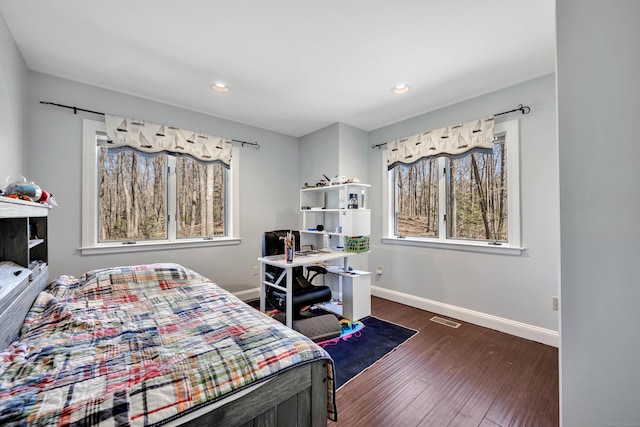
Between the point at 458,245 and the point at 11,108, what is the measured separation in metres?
4.32

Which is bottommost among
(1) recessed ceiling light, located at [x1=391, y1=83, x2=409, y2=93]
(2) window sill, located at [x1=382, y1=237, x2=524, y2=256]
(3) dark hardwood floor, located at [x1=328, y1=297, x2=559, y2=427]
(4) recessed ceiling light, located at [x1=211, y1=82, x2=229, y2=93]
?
(3) dark hardwood floor, located at [x1=328, y1=297, x2=559, y2=427]

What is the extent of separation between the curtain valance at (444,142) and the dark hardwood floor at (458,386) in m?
2.01

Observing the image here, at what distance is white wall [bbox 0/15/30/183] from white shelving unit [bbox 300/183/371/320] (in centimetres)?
288

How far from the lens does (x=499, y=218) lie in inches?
111

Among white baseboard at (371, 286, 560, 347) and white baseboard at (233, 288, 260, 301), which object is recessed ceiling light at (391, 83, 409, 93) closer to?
white baseboard at (371, 286, 560, 347)

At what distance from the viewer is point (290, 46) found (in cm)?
206

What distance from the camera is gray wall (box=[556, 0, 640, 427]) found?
1.00 m

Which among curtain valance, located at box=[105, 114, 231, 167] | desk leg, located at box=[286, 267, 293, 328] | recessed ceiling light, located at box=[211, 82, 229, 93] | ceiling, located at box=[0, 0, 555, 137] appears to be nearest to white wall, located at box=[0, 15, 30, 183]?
ceiling, located at box=[0, 0, 555, 137]

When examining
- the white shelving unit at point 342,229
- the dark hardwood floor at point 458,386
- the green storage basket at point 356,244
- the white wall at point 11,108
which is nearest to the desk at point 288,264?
the green storage basket at point 356,244

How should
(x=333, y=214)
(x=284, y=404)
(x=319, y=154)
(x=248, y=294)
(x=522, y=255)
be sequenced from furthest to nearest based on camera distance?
(x=319, y=154), (x=333, y=214), (x=248, y=294), (x=522, y=255), (x=284, y=404)

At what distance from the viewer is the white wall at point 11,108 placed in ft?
5.91

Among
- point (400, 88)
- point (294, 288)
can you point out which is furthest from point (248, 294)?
point (400, 88)

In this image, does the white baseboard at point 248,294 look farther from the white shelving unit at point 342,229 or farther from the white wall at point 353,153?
the white wall at point 353,153

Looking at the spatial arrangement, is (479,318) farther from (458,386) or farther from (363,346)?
(363,346)
